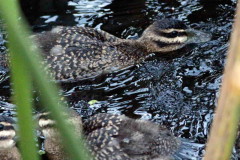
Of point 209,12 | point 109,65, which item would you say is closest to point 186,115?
point 109,65

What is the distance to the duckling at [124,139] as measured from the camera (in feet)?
11.9

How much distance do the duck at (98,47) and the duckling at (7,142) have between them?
44.0 inches

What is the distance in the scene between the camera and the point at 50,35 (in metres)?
5.09

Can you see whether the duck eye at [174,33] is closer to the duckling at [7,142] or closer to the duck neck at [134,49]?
the duck neck at [134,49]

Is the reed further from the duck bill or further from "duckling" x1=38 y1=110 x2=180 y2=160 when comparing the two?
the duck bill

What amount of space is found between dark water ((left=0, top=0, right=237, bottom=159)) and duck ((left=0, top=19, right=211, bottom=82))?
0.11 m

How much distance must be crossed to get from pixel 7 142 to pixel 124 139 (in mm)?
814

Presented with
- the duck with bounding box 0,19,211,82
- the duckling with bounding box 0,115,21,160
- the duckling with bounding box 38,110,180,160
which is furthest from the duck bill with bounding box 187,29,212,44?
the duckling with bounding box 0,115,21,160

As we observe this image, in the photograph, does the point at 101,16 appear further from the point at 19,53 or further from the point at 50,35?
the point at 19,53

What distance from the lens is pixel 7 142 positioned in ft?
12.5

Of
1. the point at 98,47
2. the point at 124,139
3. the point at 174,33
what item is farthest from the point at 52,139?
the point at 174,33

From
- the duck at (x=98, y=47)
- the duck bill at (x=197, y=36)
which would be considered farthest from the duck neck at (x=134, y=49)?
the duck bill at (x=197, y=36)

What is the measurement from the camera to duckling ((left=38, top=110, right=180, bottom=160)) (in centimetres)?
362

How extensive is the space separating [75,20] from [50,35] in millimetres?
776
